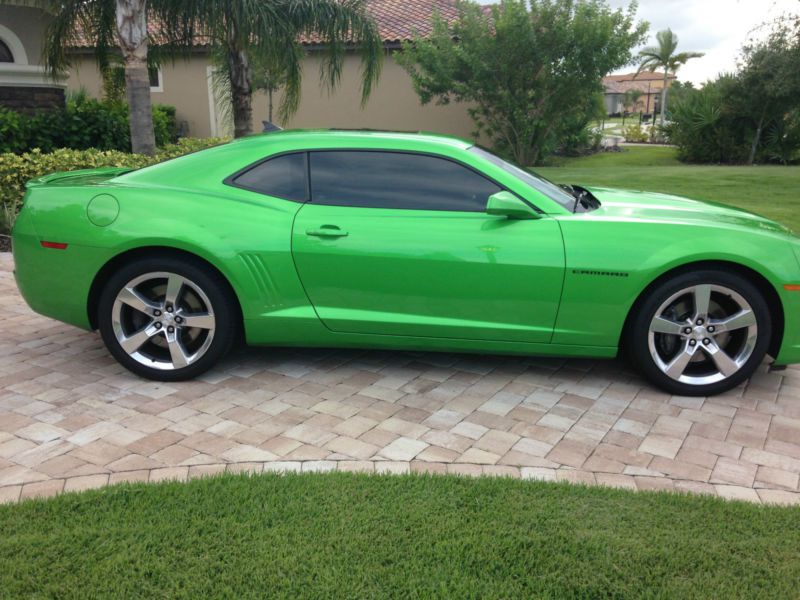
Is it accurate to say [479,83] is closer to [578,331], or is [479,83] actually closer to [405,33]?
[405,33]

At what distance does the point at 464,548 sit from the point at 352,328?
1772mm

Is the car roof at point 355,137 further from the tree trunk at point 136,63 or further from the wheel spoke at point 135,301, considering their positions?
the tree trunk at point 136,63

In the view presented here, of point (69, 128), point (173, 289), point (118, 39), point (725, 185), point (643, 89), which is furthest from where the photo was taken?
point (643, 89)

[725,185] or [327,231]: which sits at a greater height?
[327,231]

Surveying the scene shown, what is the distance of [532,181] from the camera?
4.34 meters

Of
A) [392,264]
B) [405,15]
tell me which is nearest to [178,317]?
[392,264]

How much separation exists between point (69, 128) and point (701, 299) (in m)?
10.9

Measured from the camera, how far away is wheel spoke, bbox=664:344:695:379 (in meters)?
4.07

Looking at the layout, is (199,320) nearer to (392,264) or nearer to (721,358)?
(392,264)

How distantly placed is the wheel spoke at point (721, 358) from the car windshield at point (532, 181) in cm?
116

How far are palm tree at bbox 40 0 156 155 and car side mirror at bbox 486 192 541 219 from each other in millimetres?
7105

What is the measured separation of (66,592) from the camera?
2361 mm

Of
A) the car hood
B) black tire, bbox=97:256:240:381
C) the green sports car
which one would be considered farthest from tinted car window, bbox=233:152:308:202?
the car hood

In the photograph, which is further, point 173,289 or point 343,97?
point 343,97
